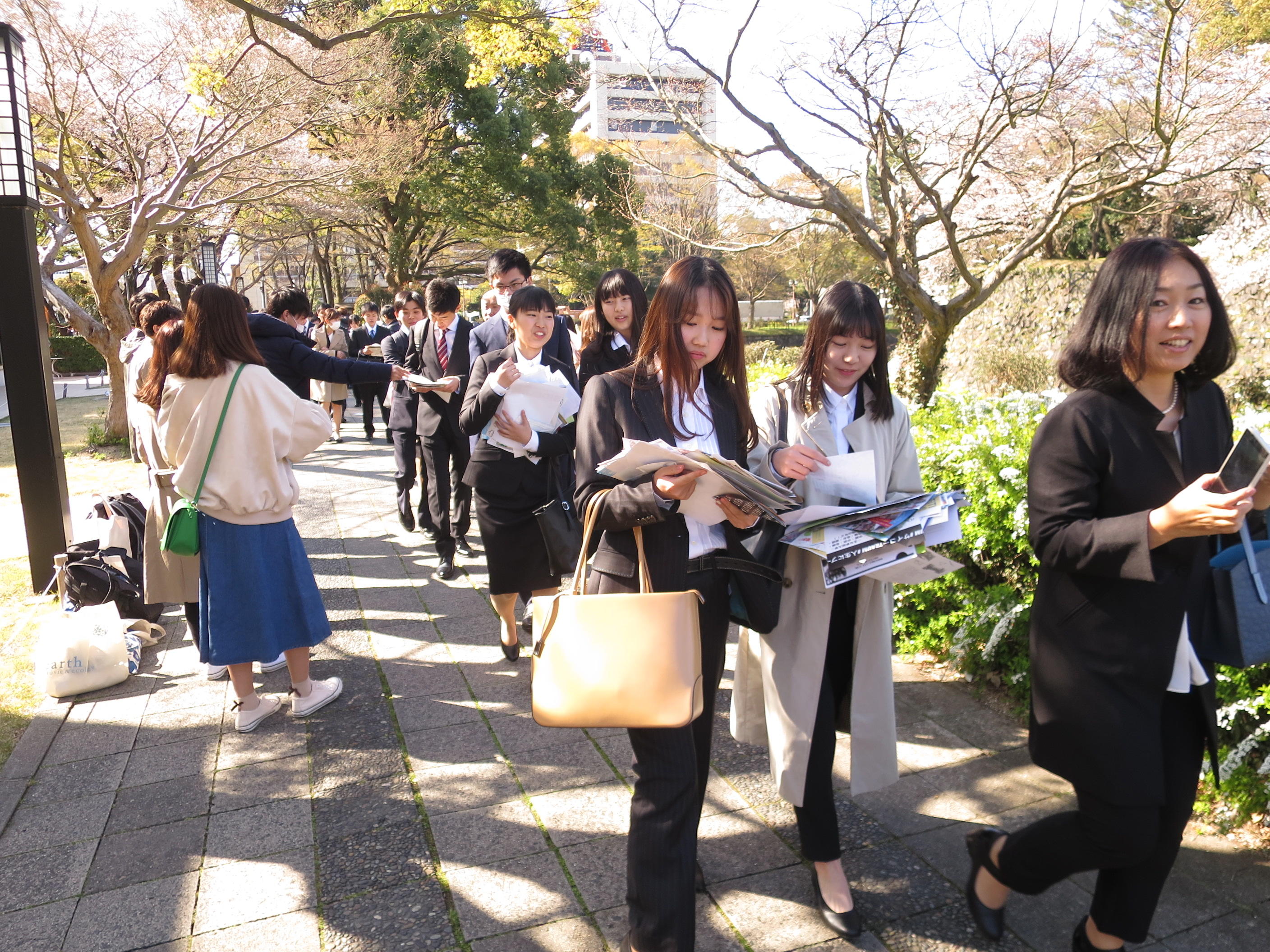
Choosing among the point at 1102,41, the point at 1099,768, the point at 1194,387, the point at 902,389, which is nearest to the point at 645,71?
the point at 1102,41

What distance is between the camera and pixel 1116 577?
192cm

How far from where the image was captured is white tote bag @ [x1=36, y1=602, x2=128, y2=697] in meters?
4.13

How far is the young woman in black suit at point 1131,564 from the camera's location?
196 cm

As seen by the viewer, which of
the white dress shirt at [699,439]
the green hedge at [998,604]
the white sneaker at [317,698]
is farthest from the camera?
the white sneaker at [317,698]

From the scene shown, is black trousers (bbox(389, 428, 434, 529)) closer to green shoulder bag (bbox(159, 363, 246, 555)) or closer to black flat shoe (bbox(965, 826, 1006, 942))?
green shoulder bag (bbox(159, 363, 246, 555))

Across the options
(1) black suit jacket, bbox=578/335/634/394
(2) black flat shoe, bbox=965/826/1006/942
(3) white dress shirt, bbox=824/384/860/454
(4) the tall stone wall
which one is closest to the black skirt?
(1) black suit jacket, bbox=578/335/634/394

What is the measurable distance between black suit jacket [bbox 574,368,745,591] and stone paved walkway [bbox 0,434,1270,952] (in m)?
1.02

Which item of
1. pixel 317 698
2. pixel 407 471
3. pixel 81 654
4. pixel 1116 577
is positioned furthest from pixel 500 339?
pixel 1116 577

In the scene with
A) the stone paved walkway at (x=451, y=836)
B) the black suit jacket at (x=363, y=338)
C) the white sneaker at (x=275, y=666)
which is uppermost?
the black suit jacket at (x=363, y=338)

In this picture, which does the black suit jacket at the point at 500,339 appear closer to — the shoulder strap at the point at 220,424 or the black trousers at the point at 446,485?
the black trousers at the point at 446,485

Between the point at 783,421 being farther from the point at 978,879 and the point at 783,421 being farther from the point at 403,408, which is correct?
the point at 403,408

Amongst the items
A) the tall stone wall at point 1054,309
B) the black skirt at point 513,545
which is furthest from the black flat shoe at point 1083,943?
the tall stone wall at point 1054,309

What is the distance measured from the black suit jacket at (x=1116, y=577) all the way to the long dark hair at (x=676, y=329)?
817mm

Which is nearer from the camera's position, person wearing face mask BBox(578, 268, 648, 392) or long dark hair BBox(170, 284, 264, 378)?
long dark hair BBox(170, 284, 264, 378)
